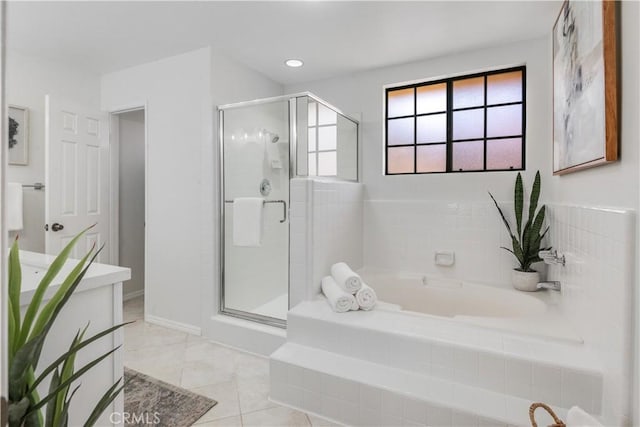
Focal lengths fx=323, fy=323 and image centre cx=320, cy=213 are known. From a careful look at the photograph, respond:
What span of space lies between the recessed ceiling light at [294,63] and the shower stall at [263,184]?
0.57 meters

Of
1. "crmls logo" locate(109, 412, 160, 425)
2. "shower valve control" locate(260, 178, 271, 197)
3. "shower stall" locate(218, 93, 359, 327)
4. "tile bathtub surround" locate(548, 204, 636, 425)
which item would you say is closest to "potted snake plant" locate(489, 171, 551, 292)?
"tile bathtub surround" locate(548, 204, 636, 425)

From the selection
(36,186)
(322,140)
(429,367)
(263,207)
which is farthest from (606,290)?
(36,186)

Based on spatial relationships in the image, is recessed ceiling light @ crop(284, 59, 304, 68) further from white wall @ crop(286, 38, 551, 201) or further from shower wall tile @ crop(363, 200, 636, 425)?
shower wall tile @ crop(363, 200, 636, 425)

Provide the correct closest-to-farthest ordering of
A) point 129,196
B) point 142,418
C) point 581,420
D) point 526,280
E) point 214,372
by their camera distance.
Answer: point 581,420
point 142,418
point 214,372
point 526,280
point 129,196

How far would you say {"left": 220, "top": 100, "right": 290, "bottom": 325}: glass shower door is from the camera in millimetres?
2641

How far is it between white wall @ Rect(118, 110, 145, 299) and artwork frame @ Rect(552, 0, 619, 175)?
12.3 feet

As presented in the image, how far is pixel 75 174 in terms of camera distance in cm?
290

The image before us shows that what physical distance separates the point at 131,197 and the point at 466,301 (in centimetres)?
360

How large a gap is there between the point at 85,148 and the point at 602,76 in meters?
3.69

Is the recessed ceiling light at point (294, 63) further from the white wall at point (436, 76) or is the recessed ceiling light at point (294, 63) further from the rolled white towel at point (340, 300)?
the rolled white towel at point (340, 300)

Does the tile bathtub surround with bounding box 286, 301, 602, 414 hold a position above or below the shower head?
below

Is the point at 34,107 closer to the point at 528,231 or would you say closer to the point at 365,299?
the point at 365,299

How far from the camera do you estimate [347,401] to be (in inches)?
64.3

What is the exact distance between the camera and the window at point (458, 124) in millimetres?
2652
